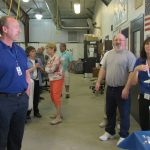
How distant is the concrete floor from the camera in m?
3.98

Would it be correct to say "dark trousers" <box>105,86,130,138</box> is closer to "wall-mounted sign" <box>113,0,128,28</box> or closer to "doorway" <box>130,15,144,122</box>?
"doorway" <box>130,15,144,122</box>

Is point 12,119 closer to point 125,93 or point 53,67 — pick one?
point 125,93

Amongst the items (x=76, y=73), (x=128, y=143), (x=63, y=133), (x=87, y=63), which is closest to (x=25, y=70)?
(x=128, y=143)

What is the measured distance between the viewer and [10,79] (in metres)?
2.53

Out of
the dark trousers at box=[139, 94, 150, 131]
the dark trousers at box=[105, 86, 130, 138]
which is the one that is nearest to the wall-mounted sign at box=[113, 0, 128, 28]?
the dark trousers at box=[105, 86, 130, 138]

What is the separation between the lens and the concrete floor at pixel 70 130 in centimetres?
398

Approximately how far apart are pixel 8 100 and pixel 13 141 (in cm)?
53

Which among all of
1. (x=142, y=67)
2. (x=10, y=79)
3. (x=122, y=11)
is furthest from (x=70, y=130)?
(x=122, y=11)

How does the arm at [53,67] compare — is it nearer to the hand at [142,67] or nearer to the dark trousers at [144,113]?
the dark trousers at [144,113]

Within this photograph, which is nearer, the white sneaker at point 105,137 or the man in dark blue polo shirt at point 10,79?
the man in dark blue polo shirt at point 10,79

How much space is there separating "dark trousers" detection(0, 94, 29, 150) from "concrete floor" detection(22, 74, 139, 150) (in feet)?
3.51

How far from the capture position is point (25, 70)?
8.99ft

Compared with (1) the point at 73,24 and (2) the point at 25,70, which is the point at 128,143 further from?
(1) the point at 73,24

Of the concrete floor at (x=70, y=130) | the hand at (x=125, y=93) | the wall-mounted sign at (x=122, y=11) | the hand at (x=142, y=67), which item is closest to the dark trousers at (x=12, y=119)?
the concrete floor at (x=70, y=130)
